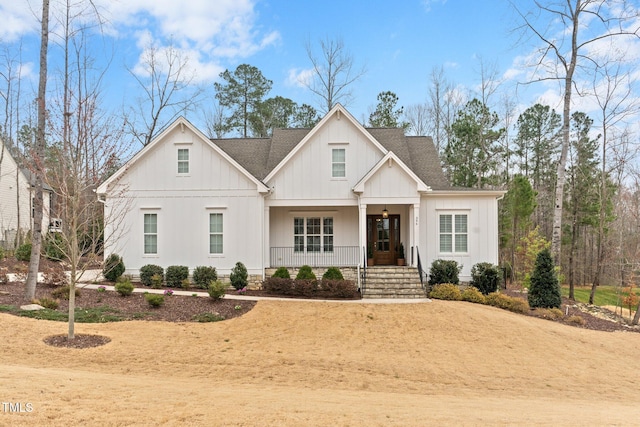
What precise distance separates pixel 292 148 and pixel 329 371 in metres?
13.2

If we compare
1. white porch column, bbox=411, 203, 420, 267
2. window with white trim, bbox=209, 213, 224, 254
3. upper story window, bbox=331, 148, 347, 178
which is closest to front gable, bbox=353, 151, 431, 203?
white porch column, bbox=411, 203, 420, 267

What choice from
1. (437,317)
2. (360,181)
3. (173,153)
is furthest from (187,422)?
(173,153)

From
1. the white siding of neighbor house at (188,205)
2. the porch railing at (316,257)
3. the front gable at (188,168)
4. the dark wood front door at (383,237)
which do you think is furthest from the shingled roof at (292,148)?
the porch railing at (316,257)

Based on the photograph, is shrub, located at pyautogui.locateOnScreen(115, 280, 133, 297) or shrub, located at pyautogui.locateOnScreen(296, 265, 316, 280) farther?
shrub, located at pyautogui.locateOnScreen(296, 265, 316, 280)

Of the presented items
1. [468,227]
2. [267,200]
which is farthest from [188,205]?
[468,227]

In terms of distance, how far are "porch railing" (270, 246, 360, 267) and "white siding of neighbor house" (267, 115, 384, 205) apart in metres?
2.46

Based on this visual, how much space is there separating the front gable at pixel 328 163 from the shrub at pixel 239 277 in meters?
3.33

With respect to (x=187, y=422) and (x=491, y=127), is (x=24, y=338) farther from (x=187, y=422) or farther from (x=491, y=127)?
(x=491, y=127)

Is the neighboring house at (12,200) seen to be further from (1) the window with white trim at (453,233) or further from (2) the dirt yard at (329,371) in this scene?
(1) the window with white trim at (453,233)

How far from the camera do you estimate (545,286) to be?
46.5 ft

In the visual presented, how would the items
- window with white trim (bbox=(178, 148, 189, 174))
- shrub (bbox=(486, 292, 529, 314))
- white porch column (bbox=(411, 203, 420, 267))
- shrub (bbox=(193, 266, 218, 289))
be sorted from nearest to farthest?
1. shrub (bbox=(486, 292, 529, 314))
2. shrub (bbox=(193, 266, 218, 289))
3. white porch column (bbox=(411, 203, 420, 267))
4. window with white trim (bbox=(178, 148, 189, 174))

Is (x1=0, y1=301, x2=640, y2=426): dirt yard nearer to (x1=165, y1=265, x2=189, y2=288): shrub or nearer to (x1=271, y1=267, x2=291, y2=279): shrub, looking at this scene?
(x1=271, y1=267, x2=291, y2=279): shrub

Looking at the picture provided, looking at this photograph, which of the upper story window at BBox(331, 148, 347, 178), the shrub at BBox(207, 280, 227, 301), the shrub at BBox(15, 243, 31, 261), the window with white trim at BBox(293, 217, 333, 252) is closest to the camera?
the shrub at BBox(207, 280, 227, 301)

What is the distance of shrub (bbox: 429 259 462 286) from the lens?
15.1 meters
